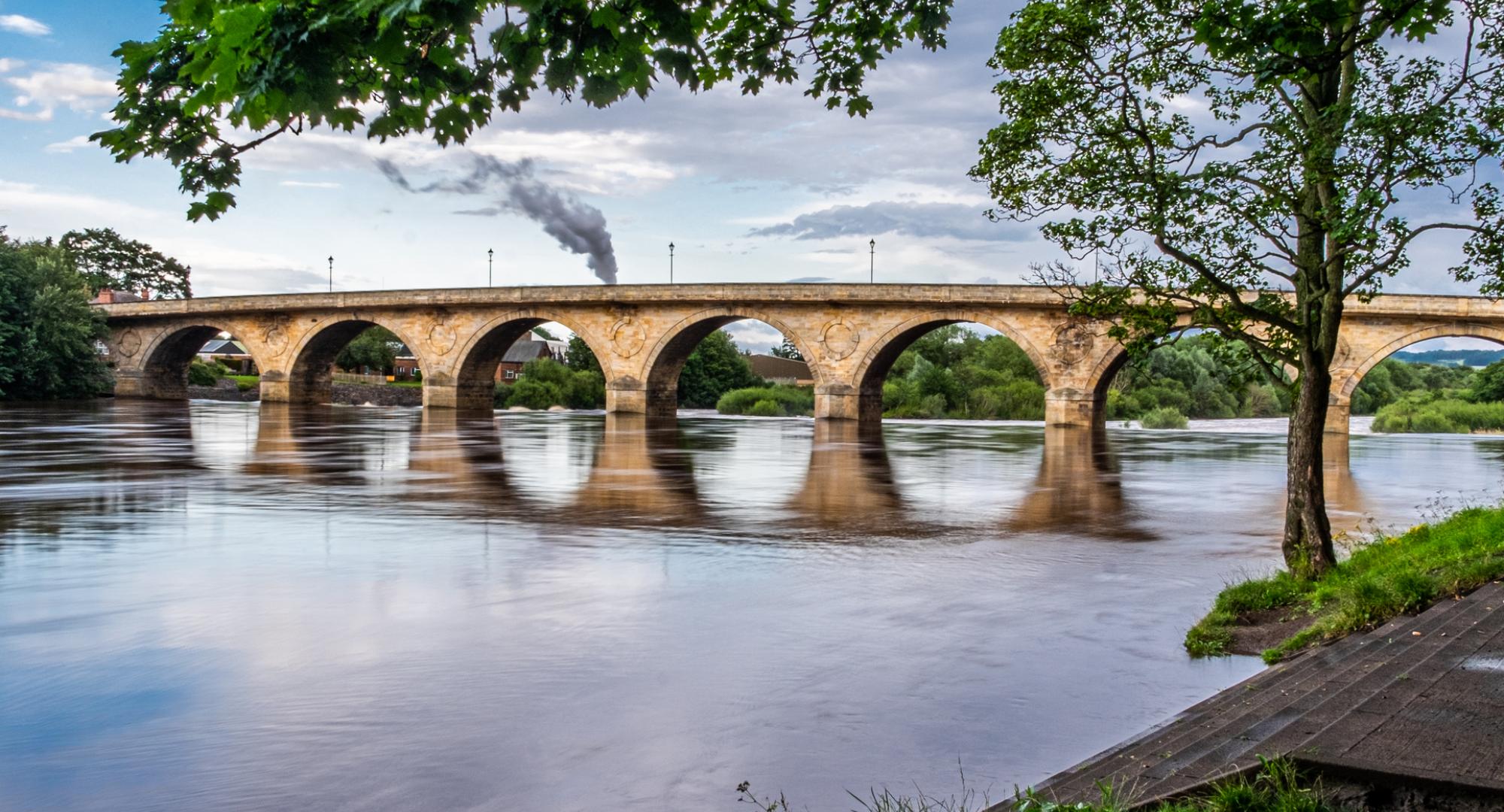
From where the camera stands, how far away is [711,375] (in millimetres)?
65750

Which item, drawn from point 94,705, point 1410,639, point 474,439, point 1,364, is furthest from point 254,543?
point 1,364

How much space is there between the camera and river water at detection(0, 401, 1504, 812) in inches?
158

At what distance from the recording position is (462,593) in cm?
694

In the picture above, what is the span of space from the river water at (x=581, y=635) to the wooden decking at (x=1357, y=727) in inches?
19.4

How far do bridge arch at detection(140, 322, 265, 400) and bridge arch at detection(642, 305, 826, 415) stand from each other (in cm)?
1837

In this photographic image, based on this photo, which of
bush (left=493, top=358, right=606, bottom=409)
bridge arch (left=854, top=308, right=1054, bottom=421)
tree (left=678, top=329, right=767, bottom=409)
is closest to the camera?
bridge arch (left=854, top=308, right=1054, bottom=421)

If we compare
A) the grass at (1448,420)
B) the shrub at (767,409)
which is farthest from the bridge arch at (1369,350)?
the shrub at (767,409)

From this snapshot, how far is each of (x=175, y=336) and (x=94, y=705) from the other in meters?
50.3

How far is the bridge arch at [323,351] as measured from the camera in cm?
4369

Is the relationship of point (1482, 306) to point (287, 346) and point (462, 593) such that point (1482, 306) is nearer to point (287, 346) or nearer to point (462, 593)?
point (462, 593)

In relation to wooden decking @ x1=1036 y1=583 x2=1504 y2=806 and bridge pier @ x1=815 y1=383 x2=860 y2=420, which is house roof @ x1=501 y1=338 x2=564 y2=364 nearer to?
bridge pier @ x1=815 y1=383 x2=860 y2=420

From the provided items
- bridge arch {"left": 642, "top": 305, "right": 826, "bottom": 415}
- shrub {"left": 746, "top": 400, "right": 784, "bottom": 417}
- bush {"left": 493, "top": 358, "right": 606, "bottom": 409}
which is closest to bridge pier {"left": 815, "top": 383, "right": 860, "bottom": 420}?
bridge arch {"left": 642, "top": 305, "right": 826, "bottom": 415}

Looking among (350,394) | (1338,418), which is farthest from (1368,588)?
(350,394)

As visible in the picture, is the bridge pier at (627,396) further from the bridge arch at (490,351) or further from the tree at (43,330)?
the tree at (43,330)
